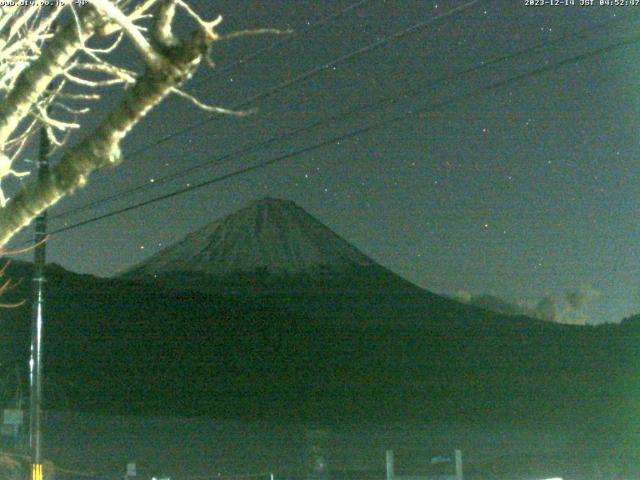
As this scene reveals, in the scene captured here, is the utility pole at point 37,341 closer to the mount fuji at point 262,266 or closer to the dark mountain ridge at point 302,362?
the dark mountain ridge at point 302,362

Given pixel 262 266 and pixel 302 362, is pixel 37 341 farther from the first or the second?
pixel 262 266

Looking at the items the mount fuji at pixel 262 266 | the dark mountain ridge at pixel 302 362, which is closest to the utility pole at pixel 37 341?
the dark mountain ridge at pixel 302 362

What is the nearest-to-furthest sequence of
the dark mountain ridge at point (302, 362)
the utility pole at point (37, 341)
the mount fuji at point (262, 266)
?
the utility pole at point (37, 341), the dark mountain ridge at point (302, 362), the mount fuji at point (262, 266)

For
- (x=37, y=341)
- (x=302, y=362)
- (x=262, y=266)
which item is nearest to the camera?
(x=37, y=341)

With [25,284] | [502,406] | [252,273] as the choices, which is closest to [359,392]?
[502,406]

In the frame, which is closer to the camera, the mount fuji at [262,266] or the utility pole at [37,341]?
the utility pole at [37,341]

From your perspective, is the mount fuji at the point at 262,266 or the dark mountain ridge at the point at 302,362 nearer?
the dark mountain ridge at the point at 302,362


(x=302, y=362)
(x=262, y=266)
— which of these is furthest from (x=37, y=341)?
(x=262, y=266)

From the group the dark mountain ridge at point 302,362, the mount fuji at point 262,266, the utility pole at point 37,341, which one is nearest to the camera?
the utility pole at point 37,341

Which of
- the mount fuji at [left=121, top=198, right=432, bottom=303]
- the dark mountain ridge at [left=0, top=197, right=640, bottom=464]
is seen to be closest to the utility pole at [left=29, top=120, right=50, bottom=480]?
the dark mountain ridge at [left=0, top=197, right=640, bottom=464]

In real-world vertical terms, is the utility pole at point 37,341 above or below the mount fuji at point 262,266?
below

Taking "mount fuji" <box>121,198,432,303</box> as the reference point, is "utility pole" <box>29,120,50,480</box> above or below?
below

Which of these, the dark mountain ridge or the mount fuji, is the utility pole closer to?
the dark mountain ridge
